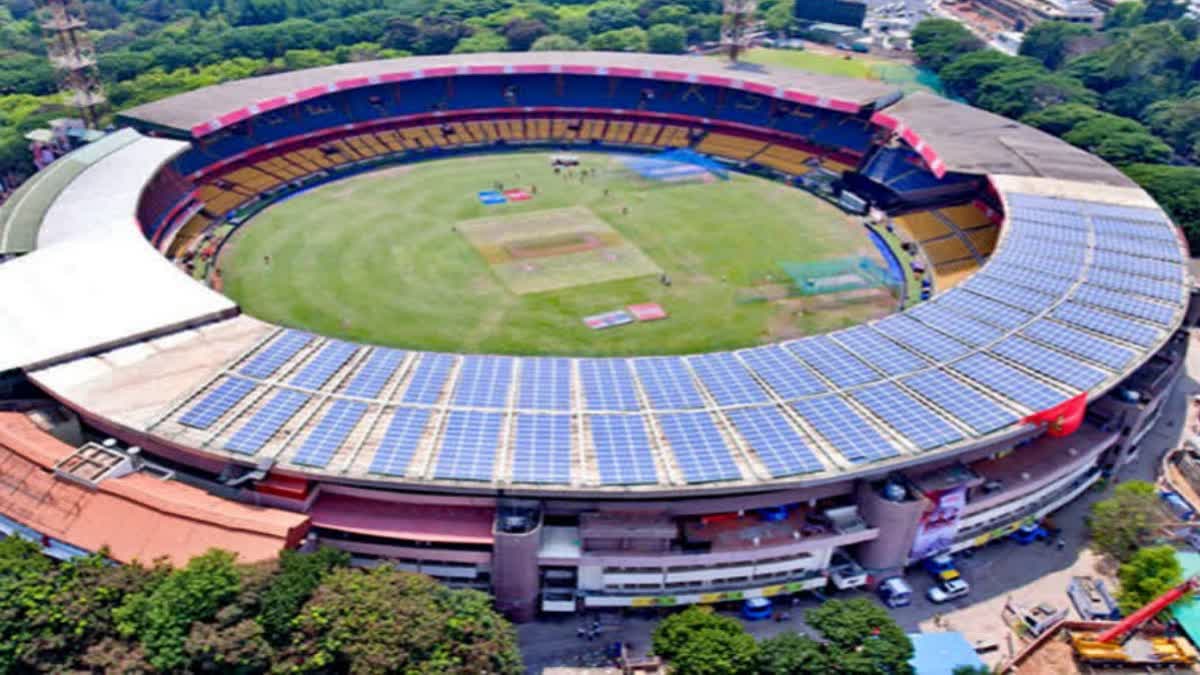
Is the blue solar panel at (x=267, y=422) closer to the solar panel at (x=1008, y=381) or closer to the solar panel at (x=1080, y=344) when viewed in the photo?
the solar panel at (x=1008, y=381)

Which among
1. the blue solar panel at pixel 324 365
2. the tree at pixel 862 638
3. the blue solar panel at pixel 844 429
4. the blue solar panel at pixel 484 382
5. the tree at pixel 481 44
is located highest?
the tree at pixel 481 44

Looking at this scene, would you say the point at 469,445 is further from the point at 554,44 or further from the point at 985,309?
the point at 554,44

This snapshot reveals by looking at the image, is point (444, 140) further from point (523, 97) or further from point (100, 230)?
point (100, 230)

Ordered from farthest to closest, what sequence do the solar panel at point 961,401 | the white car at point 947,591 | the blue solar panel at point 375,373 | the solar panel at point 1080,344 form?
the solar panel at point 1080,344 → the blue solar panel at point 375,373 → the white car at point 947,591 → the solar panel at point 961,401

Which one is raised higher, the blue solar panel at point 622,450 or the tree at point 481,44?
the tree at point 481,44

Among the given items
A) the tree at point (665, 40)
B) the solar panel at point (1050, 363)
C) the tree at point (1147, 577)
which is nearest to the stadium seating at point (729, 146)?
the tree at point (665, 40)
